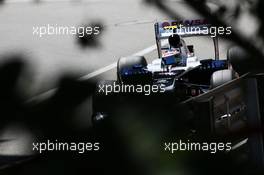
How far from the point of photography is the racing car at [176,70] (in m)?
5.18

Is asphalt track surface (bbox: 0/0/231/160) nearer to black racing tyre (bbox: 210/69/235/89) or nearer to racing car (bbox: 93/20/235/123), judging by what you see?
racing car (bbox: 93/20/235/123)

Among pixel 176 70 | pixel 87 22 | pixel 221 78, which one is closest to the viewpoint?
pixel 221 78

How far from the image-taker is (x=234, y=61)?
4.20 m

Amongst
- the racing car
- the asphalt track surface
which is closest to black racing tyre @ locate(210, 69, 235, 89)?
the racing car

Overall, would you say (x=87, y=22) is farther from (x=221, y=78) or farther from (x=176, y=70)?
(x=221, y=78)

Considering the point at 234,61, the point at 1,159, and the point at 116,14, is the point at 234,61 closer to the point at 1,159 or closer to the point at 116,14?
the point at 1,159

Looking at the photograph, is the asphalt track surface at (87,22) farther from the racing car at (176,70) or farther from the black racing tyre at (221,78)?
the black racing tyre at (221,78)

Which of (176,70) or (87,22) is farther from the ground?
(87,22)

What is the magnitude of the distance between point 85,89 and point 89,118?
187 mm

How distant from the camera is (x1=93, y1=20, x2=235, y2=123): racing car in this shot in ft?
17.0

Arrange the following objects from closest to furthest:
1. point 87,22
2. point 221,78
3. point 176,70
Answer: point 221,78 < point 176,70 < point 87,22

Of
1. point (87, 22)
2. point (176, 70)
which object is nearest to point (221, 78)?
point (176, 70)

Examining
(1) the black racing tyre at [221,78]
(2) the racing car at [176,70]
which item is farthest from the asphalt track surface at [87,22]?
(1) the black racing tyre at [221,78]

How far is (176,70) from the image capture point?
5.93 meters
